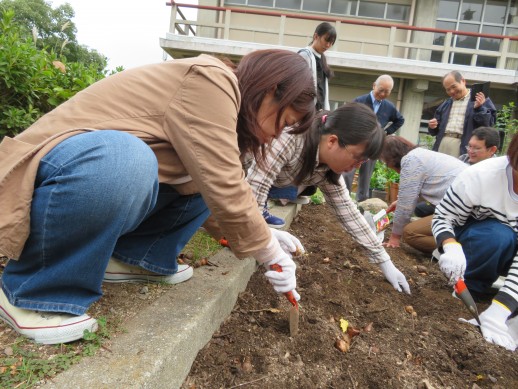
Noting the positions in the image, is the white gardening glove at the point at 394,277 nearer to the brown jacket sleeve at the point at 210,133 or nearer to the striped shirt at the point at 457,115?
the brown jacket sleeve at the point at 210,133

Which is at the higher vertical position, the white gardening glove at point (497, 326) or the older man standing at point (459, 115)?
the older man standing at point (459, 115)

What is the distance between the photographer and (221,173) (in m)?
1.12

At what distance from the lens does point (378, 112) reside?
201 inches

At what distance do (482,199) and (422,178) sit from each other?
1028 millimetres

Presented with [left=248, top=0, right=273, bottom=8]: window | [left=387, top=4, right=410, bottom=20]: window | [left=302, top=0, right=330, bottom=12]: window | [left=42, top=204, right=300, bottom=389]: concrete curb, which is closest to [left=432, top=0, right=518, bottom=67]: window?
[left=387, top=4, right=410, bottom=20]: window

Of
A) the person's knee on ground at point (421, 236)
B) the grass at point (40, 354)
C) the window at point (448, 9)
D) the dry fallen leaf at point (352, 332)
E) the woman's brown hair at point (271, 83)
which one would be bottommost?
the person's knee on ground at point (421, 236)

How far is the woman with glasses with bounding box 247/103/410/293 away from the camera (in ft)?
6.27

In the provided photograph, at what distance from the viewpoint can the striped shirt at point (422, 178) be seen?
3225 millimetres

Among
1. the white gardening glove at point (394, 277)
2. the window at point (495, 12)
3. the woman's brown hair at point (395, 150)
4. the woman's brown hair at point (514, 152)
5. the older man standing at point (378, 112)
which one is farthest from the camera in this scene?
the window at point (495, 12)

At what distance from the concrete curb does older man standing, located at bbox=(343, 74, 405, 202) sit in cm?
359

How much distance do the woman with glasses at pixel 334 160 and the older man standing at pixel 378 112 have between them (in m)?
2.66

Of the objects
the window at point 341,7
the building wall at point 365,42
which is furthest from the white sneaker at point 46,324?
the window at point 341,7

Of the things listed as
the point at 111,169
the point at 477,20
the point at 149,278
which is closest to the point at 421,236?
the point at 149,278

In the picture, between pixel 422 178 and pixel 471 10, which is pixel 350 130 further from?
pixel 471 10
